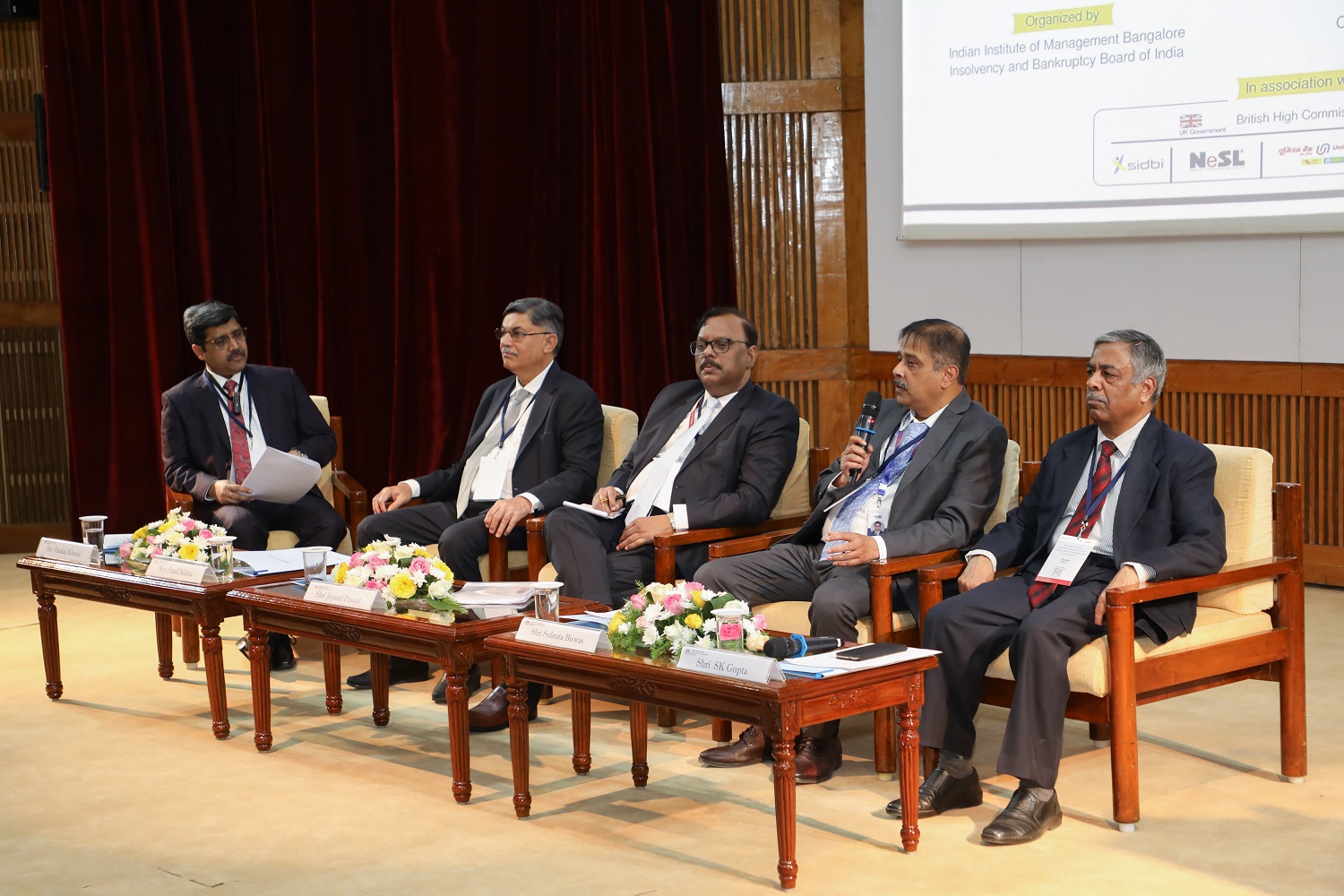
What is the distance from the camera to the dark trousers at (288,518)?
5371 mm

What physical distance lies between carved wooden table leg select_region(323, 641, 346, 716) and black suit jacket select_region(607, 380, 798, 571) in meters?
1.11

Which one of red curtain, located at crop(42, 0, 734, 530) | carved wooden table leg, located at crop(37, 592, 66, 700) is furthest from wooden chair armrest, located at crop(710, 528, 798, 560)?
red curtain, located at crop(42, 0, 734, 530)

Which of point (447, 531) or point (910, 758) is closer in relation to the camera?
point (910, 758)

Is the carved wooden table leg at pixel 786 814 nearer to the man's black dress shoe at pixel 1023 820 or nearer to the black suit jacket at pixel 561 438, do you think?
the man's black dress shoe at pixel 1023 820

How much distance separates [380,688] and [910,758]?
1.86 m

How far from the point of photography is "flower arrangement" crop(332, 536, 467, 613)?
4000mm

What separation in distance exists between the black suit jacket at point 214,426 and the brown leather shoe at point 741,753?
2.25 m

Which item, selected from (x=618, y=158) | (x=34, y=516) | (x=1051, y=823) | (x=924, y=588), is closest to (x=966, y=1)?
(x=618, y=158)

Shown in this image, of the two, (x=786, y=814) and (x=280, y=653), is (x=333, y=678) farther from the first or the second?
(x=786, y=814)

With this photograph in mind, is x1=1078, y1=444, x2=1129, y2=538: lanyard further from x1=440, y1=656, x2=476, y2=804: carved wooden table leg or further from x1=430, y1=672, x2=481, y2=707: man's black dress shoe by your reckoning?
x1=430, y1=672, x2=481, y2=707: man's black dress shoe

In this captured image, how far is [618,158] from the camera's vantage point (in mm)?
7148

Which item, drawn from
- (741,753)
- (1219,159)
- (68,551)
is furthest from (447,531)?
(1219,159)

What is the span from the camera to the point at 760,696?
10.2ft

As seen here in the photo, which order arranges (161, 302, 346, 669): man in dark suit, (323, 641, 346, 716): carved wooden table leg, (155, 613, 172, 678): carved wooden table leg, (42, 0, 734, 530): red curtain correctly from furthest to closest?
1. (42, 0, 734, 530): red curtain
2. (161, 302, 346, 669): man in dark suit
3. (155, 613, 172, 678): carved wooden table leg
4. (323, 641, 346, 716): carved wooden table leg
